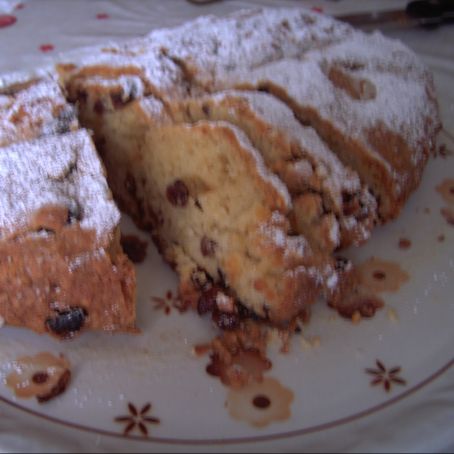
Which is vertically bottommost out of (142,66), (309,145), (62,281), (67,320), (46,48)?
(67,320)

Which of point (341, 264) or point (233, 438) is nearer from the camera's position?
point (233, 438)

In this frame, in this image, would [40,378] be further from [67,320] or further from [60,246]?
[60,246]

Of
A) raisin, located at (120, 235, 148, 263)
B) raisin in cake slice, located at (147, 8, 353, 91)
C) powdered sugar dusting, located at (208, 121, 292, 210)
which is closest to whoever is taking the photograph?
powdered sugar dusting, located at (208, 121, 292, 210)

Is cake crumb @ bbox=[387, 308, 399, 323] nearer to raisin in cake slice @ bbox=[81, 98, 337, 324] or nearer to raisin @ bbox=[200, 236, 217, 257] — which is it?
raisin in cake slice @ bbox=[81, 98, 337, 324]

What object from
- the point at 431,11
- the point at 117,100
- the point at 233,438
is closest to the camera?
the point at 233,438

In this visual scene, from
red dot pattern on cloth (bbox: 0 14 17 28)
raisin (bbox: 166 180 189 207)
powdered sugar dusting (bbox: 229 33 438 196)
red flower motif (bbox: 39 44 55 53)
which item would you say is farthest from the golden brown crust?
red dot pattern on cloth (bbox: 0 14 17 28)

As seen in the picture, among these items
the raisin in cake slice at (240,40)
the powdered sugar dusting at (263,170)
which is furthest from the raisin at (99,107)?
the powdered sugar dusting at (263,170)

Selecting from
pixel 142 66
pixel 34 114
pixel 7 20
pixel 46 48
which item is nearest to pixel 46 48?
pixel 46 48
